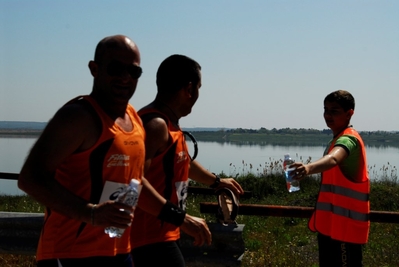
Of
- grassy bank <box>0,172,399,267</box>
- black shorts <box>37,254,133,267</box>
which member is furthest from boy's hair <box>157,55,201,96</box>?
grassy bank <box>0,172,399,267</box>

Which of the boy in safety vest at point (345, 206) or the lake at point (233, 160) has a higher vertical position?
the boy in safety vest at point (345, 206)

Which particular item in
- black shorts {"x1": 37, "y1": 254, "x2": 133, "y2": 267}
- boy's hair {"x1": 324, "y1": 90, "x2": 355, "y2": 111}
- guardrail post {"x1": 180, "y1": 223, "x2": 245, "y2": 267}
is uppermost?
boy's hair {"x1": 324, "y1": 90, "x2": 355, "y2": 111}

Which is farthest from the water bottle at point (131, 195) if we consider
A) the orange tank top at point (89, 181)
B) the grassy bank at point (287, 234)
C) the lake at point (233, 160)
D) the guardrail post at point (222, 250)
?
the grassy bank at point (287, 234)

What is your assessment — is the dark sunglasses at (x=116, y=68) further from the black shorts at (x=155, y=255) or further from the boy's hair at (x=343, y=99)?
the boy's hair at (x=343, y=99)

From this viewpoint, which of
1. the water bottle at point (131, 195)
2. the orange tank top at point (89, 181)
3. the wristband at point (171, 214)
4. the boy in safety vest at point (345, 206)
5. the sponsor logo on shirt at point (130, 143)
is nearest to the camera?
the water bottle at point (131, 195)

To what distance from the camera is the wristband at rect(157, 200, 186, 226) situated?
3217 mm

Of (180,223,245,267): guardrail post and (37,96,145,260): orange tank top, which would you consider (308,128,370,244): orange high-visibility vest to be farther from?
(37,96,145,260): orange tank top

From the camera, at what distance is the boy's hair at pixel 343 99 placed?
15.2ft

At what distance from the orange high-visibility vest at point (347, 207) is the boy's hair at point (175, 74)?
162cm

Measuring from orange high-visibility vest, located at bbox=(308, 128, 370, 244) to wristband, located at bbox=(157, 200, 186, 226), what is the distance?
5.53 ft

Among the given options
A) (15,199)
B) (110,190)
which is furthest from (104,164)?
(15,199)

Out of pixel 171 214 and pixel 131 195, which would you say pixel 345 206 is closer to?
pixel 171 214

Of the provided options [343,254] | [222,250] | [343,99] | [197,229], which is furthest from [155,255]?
[343,99]

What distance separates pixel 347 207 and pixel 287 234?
3.81m
